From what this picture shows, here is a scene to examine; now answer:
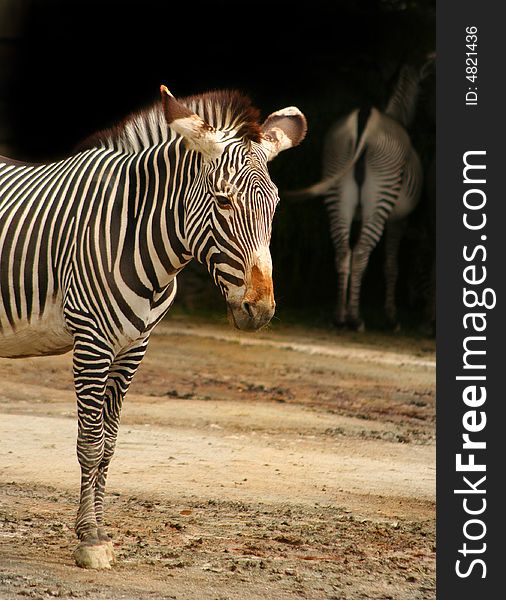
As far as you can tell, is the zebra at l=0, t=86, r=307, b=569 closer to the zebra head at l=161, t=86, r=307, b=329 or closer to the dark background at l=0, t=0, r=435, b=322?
the zebra head at l=161, t=86, r=307, b=329

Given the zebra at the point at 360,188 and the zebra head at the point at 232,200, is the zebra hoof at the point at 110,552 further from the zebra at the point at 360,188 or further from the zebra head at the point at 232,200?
the zebra at the point at 360,188

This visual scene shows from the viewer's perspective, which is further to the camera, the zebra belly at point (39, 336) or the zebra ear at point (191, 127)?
the zebra belly at point (39, 336)

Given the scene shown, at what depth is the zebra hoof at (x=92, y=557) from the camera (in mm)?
4836

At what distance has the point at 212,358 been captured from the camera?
11.2 m

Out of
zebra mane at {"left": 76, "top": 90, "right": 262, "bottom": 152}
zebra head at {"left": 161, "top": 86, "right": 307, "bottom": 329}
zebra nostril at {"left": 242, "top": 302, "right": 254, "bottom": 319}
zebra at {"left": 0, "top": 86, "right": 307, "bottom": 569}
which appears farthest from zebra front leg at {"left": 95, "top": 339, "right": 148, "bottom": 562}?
zebra mane at {"left": 76, "top": 90, "right": 262, "bottom": 152}

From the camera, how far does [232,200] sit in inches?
180

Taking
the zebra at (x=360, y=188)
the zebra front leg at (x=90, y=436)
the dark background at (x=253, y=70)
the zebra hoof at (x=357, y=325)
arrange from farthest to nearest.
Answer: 1. the dark background at (x=253, y=70)
2. the zebra at (x=360, y=188)
3. the zebra hoof at (x=357, y=325)
4. the zebra front leg at (x=90, y=436)

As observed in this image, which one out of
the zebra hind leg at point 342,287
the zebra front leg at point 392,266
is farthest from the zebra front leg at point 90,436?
the zebra front leg at point 392,266

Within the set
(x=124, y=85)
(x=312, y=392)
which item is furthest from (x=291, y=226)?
(x=312, y=392)

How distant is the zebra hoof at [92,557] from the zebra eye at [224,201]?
1.53 m

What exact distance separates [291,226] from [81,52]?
12.1 ft

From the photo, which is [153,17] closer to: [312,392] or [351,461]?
[312,392]

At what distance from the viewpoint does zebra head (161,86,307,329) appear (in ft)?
14.7

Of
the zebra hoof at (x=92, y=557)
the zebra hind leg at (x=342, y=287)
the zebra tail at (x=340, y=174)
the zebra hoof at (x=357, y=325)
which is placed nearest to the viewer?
the zebra hoof at (x=92, y=557)
